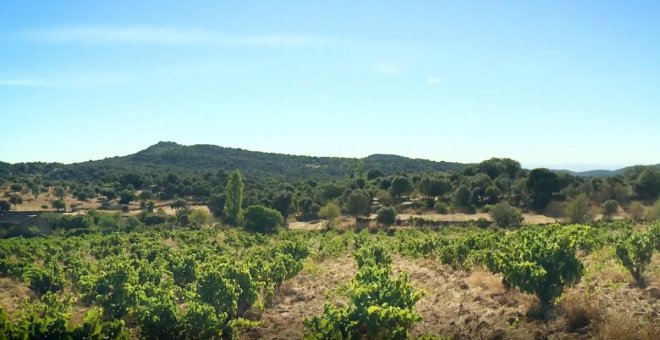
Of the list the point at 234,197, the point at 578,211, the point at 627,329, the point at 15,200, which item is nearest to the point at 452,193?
the point at 578,211

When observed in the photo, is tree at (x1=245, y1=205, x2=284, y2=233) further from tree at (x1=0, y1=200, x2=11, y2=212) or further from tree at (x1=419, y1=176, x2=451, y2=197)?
tree at (x1=0, y1=200, x2=11, y2=212)

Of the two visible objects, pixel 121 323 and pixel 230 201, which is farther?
pixel 230 201

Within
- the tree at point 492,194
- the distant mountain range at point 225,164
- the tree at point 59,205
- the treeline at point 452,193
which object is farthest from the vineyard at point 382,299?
the distant mountain range at point 225,164

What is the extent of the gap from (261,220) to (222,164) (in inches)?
4067

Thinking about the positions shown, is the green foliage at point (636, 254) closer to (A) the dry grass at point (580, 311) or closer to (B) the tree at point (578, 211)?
(A) the dry grass at point (580, 311)

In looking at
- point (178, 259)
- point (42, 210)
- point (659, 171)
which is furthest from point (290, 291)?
point (42, 210)

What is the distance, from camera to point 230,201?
6494 centimetres

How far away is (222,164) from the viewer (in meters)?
158

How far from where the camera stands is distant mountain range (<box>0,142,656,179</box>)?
13325 centimetres

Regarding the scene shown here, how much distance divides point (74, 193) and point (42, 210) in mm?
13749

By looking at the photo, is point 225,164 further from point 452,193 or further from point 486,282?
point 486,282

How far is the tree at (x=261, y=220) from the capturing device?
59000mm

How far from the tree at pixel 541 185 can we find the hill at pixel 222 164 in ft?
205

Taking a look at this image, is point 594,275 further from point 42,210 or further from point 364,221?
point 42,210
